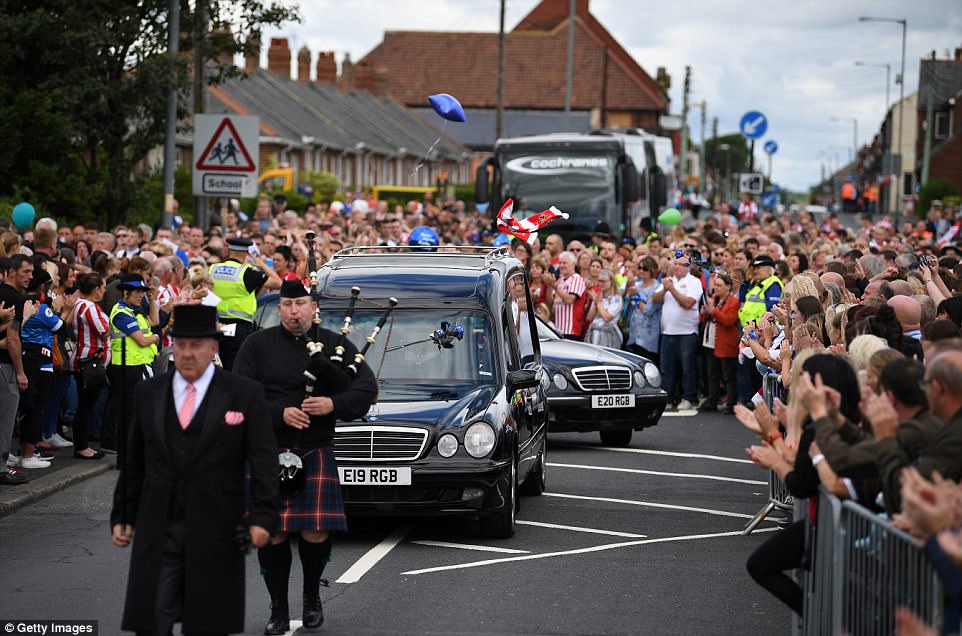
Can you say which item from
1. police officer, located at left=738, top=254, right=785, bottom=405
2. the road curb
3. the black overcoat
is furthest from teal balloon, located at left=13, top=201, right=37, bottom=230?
the black overcoat

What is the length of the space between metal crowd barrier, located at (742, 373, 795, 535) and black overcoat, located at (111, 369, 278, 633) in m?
4.98

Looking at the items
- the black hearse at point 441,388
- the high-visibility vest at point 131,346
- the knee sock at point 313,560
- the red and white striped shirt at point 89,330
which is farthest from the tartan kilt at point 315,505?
the red and white striped shirt at point 89,330

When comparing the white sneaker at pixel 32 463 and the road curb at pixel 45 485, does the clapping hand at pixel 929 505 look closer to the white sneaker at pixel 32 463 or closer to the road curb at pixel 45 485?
the road curb at pixel 45 485

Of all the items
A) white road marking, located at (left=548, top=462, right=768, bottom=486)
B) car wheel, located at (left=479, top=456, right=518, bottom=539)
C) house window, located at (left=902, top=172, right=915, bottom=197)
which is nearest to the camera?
car wheel, located at (left=479, top=456, right=518, bottom=539)

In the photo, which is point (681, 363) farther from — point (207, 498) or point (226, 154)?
point (207, 498)

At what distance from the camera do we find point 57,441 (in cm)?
1562

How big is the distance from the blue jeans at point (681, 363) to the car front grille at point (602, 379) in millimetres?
4072

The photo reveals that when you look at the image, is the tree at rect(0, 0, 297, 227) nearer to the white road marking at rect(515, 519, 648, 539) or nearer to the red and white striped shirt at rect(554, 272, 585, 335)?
the red and white striped shirt at rect(554, 272, 585, 335)

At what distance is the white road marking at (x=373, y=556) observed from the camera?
9.86 meters

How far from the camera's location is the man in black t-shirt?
1298 centimetres

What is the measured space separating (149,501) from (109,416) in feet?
28.6

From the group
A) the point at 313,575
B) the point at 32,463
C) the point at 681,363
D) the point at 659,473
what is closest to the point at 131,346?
the point at 32,463

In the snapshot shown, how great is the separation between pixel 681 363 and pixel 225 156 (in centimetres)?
682

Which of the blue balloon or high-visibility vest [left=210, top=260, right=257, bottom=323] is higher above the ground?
the blue balloon
